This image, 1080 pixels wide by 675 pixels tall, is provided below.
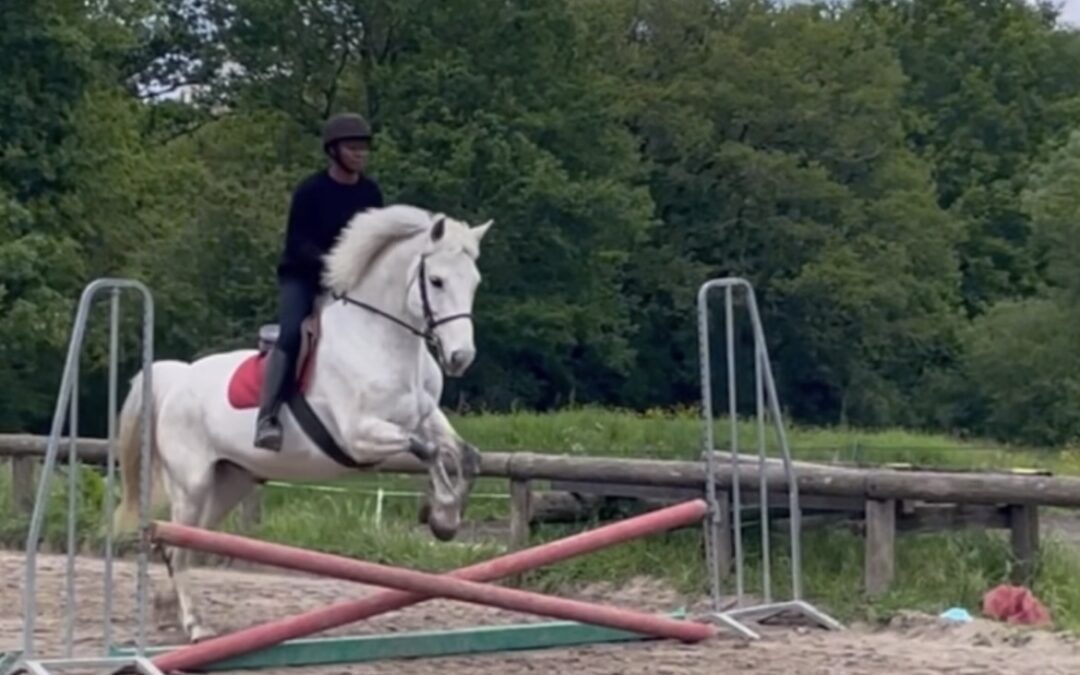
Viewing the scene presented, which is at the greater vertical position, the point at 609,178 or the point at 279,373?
the point at 609,178

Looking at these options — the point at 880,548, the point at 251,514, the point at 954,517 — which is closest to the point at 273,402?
the point at 880,548

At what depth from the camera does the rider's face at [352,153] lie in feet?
29.1

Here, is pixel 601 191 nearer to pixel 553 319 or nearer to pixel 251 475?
pixel 553 319

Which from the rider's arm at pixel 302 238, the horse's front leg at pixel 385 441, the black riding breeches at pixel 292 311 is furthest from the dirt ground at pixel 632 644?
the rider's arm at pixel 302 238

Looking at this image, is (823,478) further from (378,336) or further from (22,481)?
(22,481)

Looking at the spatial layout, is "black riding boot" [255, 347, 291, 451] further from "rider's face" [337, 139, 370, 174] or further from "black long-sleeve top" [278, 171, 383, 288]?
"rider's face" [337, 139, 370, 174]

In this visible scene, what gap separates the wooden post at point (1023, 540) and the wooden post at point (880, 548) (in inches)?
25.5

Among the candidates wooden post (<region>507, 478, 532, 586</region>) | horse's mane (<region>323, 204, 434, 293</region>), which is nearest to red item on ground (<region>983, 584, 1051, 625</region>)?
wooden post (<region>507, 478, 532, 586</region>)

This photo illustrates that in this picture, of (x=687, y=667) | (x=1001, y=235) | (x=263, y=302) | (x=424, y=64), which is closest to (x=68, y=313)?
(x=263, y=302)

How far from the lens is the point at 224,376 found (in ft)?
31.0

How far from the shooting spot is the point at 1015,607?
32.0ft

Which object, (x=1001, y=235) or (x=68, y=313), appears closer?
(x=68, y=313)

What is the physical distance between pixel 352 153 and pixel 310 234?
1.36 ft

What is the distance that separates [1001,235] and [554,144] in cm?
1567
